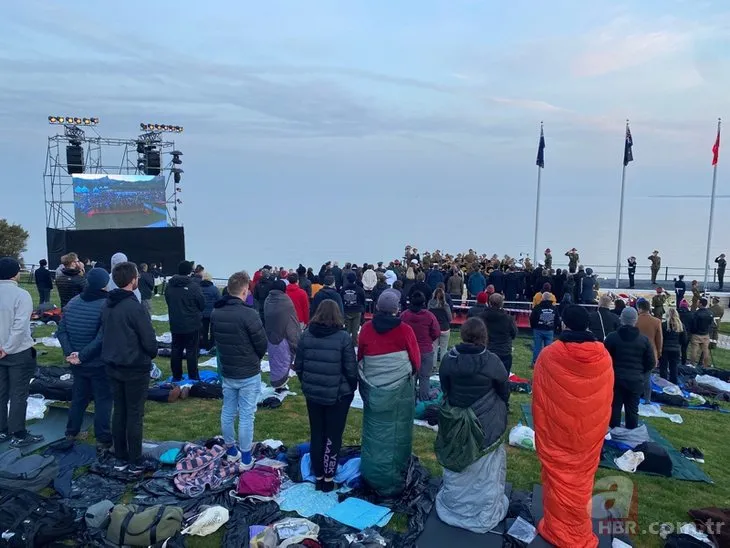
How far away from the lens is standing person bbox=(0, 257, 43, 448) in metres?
5.43

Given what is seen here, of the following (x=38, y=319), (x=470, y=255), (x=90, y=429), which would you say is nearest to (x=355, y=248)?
(x=470, y=255)

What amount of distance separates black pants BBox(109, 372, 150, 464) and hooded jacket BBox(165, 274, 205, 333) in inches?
106

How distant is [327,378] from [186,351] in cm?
412

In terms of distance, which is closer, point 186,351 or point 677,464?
point 677,464

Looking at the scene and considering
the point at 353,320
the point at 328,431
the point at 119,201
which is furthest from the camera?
the point at 119,201

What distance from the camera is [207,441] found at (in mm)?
5566

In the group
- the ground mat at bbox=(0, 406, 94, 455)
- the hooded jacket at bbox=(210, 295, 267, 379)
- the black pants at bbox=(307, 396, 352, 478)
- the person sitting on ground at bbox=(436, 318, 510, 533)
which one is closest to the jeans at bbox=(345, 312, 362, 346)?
the ground mat at bbox=(0, 406, 94, 455)

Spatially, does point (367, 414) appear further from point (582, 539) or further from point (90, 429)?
point (90, 429)

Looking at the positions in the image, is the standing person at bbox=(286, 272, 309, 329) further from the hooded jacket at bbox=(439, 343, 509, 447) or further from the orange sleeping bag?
the orange sleeping bag

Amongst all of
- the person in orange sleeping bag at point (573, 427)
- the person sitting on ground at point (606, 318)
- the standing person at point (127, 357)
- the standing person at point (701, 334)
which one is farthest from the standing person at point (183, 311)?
the standing person at point (701, 334)

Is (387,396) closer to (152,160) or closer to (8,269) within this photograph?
(8,269)

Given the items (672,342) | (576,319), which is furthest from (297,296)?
(672,342)

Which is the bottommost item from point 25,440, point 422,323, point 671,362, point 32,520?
point 25,440

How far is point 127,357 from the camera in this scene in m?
4.93
